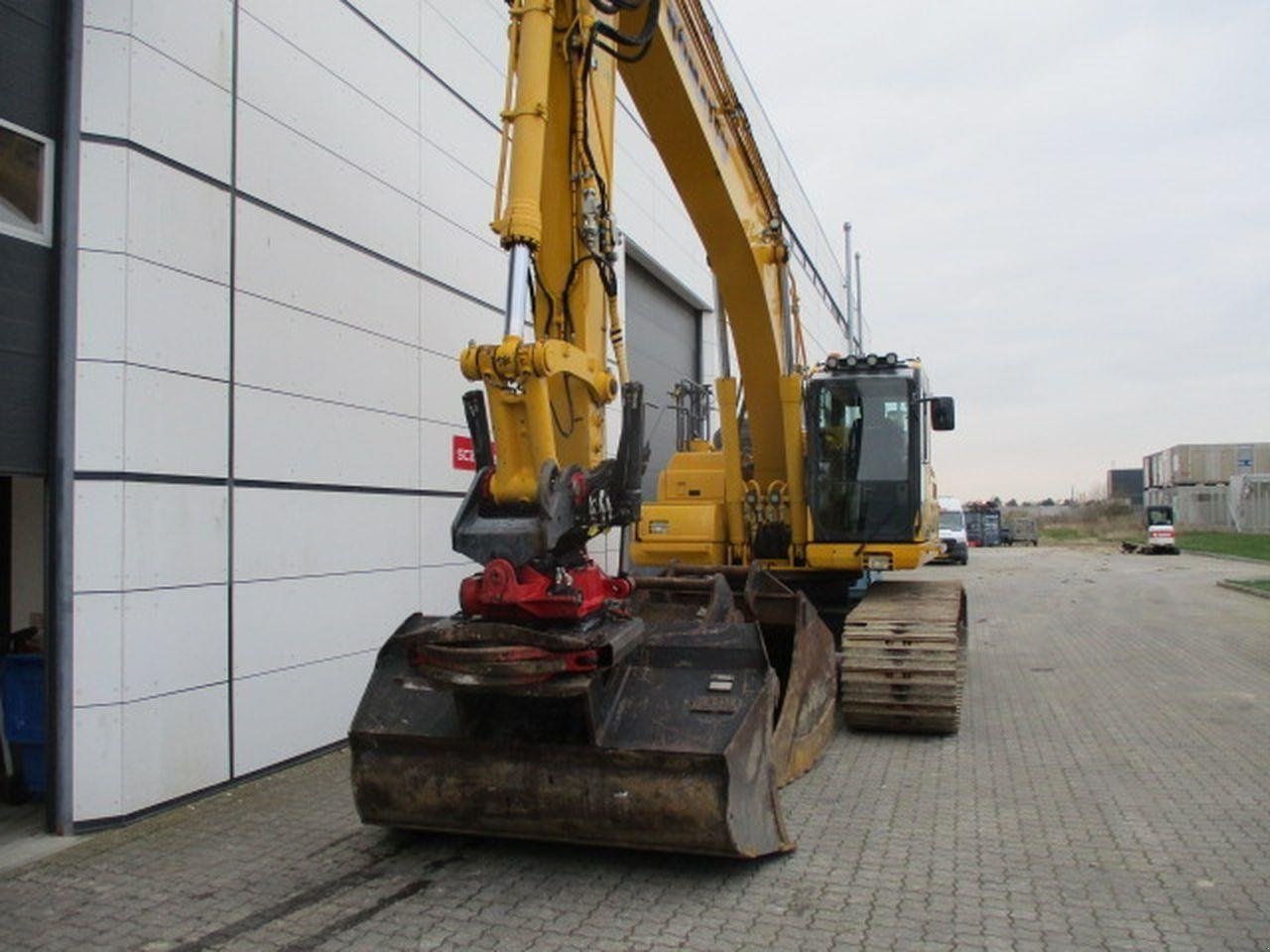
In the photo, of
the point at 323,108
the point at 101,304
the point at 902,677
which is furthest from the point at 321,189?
the point at 902,677

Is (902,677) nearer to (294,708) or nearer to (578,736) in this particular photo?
(578,736)

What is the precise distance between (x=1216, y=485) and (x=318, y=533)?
67496mm

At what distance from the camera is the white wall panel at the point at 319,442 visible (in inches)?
Result: 256

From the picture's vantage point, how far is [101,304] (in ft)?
18.1

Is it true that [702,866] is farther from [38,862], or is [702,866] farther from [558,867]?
[38,862]

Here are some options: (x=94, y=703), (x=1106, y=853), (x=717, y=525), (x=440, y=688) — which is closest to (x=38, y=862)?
(x=94, y=703)

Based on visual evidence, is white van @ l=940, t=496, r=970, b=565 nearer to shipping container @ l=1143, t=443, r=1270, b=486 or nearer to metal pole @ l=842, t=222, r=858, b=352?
metal pole @ l=842, t=222, r=858, b=352

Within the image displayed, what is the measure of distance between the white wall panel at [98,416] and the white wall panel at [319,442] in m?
0.89

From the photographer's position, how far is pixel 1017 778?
20.5 ft

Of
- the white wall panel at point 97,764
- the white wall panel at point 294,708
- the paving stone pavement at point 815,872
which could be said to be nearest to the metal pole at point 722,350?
the paving stone pavement at point 815,872

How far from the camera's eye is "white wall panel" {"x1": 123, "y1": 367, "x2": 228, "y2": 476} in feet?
18.4

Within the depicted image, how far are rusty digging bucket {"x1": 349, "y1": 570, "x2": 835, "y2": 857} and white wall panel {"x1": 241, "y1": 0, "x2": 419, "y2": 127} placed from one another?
14.1 feet

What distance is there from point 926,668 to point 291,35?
6.21 m

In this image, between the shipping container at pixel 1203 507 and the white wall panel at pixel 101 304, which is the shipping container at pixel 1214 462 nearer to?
the shipping container at pixel 1203 507
